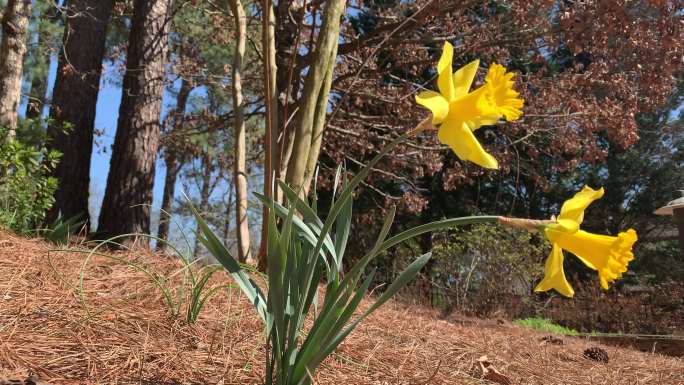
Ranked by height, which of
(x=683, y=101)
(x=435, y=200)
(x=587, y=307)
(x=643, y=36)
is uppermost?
(x=683, y=101)

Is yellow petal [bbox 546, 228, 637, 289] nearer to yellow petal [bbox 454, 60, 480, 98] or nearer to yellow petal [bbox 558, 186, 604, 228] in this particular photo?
yellow petal [bbox 558, 186, 604, 228]

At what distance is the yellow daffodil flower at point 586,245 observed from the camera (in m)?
1.05

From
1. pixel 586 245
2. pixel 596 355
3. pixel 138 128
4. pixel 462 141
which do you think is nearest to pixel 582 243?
pixel 586 245

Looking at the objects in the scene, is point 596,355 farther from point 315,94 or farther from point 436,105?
point 436,105

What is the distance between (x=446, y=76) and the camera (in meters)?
1.06

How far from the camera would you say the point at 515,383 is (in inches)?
80.4

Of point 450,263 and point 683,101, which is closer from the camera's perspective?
point 450,263

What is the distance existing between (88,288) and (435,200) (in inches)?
445

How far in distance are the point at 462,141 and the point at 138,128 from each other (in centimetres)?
426

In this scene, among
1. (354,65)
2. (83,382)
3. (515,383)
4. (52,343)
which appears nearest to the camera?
(83,382)

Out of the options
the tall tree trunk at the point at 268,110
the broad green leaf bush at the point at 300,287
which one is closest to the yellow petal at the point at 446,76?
the broad green leaf bush at the point at 300,287

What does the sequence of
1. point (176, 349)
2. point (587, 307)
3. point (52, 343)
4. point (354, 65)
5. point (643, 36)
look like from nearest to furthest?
1. point (52, 343)
2. point (176, 349)
3. point (643, 36)
4. point (354, 65)
5. point (587, 307)

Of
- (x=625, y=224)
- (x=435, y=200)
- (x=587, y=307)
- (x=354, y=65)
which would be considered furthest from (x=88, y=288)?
(x=625, y=224)

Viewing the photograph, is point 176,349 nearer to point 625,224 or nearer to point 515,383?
point 515,383
